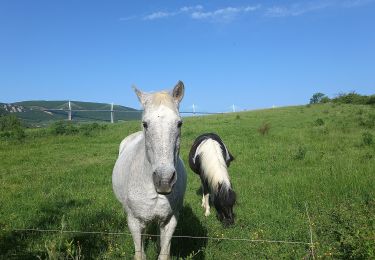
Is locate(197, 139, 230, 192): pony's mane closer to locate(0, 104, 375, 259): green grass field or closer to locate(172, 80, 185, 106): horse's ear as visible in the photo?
locate(0, 104, 375, 259): green grass field

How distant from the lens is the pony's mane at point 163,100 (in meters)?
3.34

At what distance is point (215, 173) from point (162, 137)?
12.4 ft

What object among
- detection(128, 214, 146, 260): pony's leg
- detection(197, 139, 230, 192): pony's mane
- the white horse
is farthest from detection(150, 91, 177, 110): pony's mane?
detection(197, 139, 230, 192): pony's mane

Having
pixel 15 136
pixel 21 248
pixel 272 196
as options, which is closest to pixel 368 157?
pixel 272 196

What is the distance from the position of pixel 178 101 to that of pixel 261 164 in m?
7.91

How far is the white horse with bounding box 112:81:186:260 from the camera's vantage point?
3111 millimetres

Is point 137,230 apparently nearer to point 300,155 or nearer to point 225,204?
point 225,204

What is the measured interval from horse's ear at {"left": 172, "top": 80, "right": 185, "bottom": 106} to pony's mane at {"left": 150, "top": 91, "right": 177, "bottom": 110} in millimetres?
89

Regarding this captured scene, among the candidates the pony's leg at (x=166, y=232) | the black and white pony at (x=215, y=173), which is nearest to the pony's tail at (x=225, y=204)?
the black and white pony at (x=215, y=173)

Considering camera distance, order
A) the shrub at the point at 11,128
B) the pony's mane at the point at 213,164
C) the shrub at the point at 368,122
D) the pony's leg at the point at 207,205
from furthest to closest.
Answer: the shrub at the point at 11,128 → the shrub at the point at 368,122 → the pony's leg at the point at 207,205 → the pony's mane at the point at 213,164

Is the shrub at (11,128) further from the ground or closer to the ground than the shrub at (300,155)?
further from the ground

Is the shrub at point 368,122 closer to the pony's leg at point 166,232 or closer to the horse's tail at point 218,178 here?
the horse's tail at point 218,178

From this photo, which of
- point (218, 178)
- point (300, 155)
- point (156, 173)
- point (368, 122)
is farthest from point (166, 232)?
point (368, 122)

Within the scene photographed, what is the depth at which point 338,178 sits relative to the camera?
8.34m
